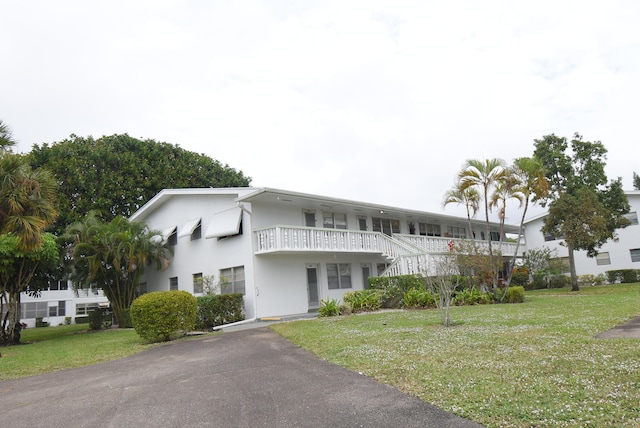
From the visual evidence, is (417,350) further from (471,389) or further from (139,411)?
(139,411)

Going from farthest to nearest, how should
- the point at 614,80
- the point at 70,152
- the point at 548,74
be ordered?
the point at 70,152 < the point at 548,74 < the point at 614,80

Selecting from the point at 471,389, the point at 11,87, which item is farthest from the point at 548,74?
the point at 11,87

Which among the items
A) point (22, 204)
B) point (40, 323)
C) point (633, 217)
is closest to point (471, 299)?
point (22, 204)

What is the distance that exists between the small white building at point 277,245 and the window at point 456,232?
262 inches

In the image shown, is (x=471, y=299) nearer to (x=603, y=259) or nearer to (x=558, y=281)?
(x=558, y=281)

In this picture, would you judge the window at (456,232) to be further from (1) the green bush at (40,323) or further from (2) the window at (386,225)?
(1) the green bush at (40,323)

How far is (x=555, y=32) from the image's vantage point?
451 inches

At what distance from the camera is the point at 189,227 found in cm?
2253

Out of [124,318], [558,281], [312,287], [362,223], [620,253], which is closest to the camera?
[312,287]

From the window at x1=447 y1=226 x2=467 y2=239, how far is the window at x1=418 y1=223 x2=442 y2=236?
1.24 metres

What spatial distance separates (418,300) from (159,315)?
34.0 ft

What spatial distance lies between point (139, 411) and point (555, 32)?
1246 cm

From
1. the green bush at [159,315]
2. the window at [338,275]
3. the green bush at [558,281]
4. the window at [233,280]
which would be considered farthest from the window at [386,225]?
the green bush at [159,315]

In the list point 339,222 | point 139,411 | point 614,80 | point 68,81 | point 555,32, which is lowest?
point 139,411
